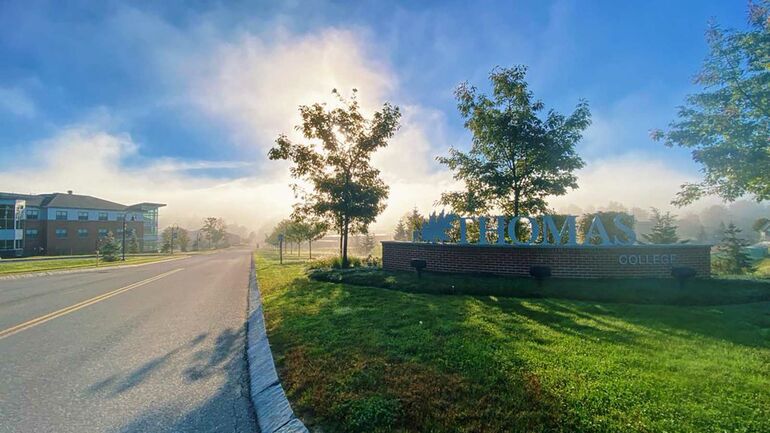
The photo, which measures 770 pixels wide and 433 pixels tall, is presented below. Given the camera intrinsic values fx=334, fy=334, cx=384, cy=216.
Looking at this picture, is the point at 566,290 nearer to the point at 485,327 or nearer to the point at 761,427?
the point at 485,327

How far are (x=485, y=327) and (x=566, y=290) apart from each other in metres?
5.04

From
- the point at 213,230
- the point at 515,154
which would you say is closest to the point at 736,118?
the point at 515,154

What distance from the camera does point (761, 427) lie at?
3.14 m

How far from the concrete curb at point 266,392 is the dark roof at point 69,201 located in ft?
227

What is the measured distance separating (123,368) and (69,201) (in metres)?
74.7

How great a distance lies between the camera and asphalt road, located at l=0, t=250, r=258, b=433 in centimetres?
374

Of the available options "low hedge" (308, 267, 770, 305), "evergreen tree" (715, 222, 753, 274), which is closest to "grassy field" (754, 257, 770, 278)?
"evergreen tree" (715, 222, 753, 274)

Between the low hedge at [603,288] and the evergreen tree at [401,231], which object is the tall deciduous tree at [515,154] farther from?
the evergreen tree at [401,231]

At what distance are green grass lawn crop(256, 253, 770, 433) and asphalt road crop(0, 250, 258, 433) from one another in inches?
34.7

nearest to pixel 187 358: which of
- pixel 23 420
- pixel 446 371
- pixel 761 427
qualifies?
pixel 23 420

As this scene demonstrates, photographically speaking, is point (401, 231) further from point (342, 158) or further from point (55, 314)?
point (55, 314)

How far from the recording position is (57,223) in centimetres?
5647

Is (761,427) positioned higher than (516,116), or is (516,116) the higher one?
(516,116)

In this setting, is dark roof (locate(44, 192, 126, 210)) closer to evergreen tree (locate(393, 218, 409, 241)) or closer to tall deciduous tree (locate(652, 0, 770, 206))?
evergreen tree (locate(393, 218, 409, 241))
